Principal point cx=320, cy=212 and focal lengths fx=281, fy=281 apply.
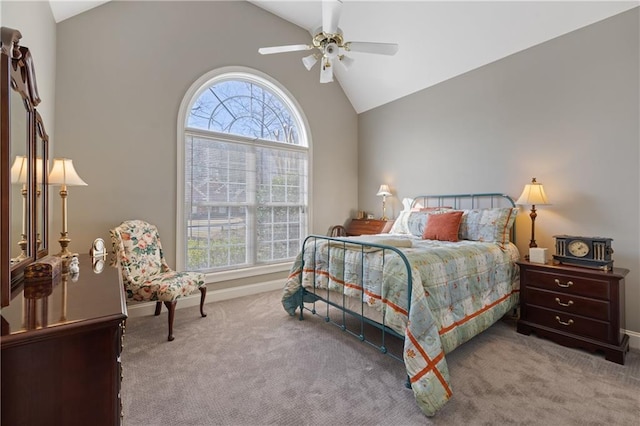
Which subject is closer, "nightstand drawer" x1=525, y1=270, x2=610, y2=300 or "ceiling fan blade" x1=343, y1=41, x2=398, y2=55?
"nightstand drawer" x1=525, y1=270, x2=610, y2=300

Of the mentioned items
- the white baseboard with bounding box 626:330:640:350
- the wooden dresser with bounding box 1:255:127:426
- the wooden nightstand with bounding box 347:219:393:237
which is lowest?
the white baseboard with bounding box 626:330:640:350

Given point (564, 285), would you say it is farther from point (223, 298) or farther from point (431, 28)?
point (223, 298)

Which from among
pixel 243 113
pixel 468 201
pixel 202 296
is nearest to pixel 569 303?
pixel 468 201

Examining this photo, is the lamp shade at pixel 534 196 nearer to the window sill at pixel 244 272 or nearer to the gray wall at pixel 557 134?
the gray wall at pixel 557 134

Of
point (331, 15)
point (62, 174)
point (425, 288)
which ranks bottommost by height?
point (425, 288)

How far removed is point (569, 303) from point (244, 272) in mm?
3460

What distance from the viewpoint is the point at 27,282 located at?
47.9 inches

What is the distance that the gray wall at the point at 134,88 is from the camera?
2760 millimetres

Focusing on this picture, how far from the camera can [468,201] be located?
3650 mm

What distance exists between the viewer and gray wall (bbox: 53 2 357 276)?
276 centimetres

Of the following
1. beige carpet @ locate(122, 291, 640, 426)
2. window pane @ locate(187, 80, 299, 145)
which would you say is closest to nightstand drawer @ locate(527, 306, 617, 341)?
beige carpet @ locate(122, 291, 640, 426)

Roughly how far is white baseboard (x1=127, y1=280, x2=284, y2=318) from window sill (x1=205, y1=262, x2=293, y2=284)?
135 mm

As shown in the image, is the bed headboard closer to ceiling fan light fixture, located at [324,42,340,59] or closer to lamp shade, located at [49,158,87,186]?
ceiling fan light fixture, located at [324,42,340,59]

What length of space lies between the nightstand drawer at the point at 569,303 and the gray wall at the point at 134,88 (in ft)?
12.4
